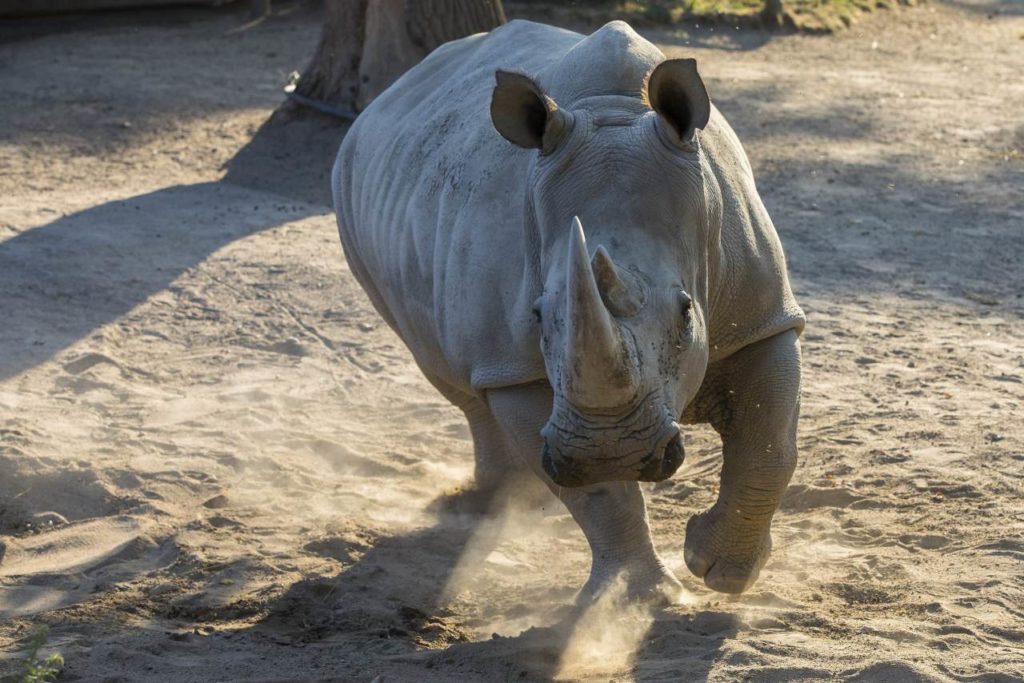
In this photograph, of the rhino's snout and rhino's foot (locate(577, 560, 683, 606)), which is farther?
rhino's foot (locate(577, 560, 683, 606))

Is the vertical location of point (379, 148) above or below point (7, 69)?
above

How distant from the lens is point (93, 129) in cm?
1226

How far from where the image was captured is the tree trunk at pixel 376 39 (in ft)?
35.2

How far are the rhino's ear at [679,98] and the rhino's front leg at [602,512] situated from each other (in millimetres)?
990

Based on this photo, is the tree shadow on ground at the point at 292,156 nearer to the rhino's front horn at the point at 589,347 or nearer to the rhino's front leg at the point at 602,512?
the rhino's front leg at the point at 602,512

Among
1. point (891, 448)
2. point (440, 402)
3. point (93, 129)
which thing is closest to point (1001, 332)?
point (891, 448)

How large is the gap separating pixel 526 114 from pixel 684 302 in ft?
2.35

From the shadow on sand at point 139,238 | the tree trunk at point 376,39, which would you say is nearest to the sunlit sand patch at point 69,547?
the shadow on sand at point 139,238

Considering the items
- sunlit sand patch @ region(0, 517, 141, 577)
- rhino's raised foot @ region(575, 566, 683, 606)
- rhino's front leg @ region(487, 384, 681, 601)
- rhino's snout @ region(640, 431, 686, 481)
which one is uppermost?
rhino's snout @ region(640, 431, 686, 481)

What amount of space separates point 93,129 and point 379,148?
669 centimetres

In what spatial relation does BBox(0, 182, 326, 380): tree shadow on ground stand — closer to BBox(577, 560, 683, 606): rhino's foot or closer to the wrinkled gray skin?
the wrinkled gray skin

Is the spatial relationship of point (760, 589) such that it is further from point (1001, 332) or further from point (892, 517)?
point (1001, 332)

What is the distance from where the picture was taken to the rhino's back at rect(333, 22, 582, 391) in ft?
15.3

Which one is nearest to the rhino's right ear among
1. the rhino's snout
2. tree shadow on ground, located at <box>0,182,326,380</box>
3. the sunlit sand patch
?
the rhino's snout
